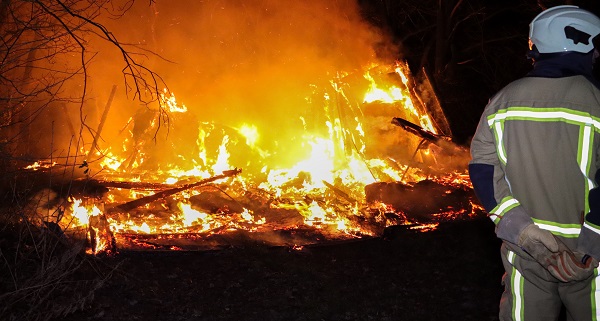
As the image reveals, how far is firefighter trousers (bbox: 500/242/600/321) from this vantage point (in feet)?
7.66

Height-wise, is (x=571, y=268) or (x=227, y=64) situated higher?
(x=227, y=64)

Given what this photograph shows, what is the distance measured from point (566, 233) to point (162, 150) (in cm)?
727

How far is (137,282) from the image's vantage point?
4555 millimetres

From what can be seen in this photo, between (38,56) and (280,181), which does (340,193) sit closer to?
(280,181)

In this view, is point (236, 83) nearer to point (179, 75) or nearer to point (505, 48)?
point (179, 75)

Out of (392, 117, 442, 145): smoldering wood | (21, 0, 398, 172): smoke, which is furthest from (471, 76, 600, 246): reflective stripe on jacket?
(21, 0, 398, 172): smoke

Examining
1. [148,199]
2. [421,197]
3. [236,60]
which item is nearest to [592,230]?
[421,197]

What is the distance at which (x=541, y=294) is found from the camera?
238 centimetres

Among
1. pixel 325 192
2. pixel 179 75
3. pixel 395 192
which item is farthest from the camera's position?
pixel 179 75

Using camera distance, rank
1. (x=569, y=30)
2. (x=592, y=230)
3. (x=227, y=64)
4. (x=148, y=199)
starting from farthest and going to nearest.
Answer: (x=227, y=64)
(x=148, y=199)
(x=569, y=30)
(x=592, y=230)

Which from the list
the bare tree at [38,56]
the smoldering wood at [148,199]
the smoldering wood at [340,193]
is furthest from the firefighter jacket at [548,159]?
the smoldering wood at [148,199]

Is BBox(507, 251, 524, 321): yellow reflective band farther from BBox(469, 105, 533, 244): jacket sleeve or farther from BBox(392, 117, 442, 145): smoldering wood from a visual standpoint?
BBox(392, 117, 442, 145): smoldering wood

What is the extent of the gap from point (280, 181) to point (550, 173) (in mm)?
6075

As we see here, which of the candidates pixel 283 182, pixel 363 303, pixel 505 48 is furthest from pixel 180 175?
pixel 505 48
